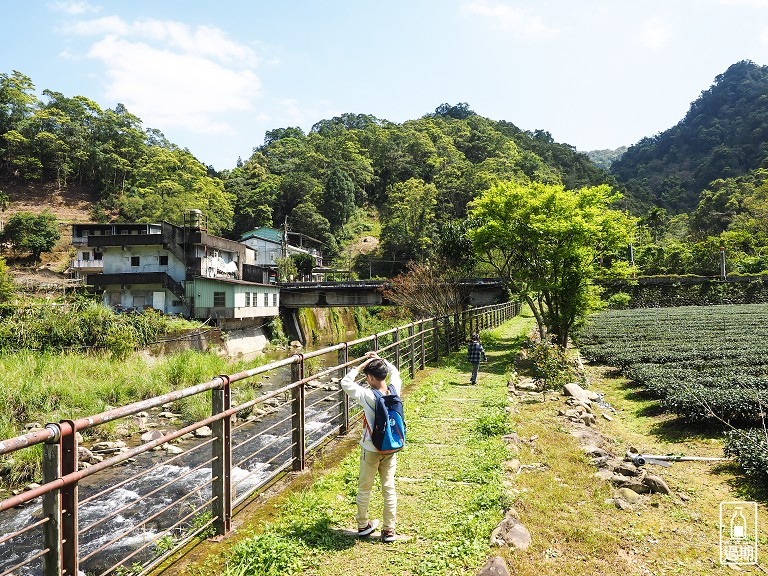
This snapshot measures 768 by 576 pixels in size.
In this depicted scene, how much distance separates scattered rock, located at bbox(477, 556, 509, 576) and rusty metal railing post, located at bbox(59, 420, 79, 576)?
272 cm

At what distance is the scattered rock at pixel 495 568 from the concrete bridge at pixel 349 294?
25993mm

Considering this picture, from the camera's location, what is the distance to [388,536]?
161 inches

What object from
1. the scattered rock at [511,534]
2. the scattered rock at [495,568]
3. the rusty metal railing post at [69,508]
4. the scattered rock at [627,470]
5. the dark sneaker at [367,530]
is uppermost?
the rusty metal railing post at [69,508]

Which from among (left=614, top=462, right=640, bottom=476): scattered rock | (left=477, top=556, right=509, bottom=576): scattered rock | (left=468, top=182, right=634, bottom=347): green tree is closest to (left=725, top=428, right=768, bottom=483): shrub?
(left=614, top=462, right=640, bottom=476): scattered rock

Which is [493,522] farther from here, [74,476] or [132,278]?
[132,278]

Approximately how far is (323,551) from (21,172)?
88.0m

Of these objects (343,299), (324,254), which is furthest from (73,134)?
(343,299)

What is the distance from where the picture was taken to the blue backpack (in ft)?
13.0

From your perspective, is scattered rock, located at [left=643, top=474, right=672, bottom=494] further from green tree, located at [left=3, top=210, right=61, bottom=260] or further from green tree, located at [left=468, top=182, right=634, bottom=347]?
green tree, located at [left=3, top=210, right=61, bottom=260]

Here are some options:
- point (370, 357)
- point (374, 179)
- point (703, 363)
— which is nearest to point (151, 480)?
point (370, 357)

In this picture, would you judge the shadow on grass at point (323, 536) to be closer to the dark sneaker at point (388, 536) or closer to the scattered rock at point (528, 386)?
the dark sneaker at point (388, 536)

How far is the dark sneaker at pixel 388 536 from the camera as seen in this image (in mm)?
4090

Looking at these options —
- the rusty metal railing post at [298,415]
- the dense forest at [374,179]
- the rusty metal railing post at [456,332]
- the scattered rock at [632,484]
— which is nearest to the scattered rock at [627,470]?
the scattered rock at [632,484]

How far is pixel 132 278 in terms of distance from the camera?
3259cm
